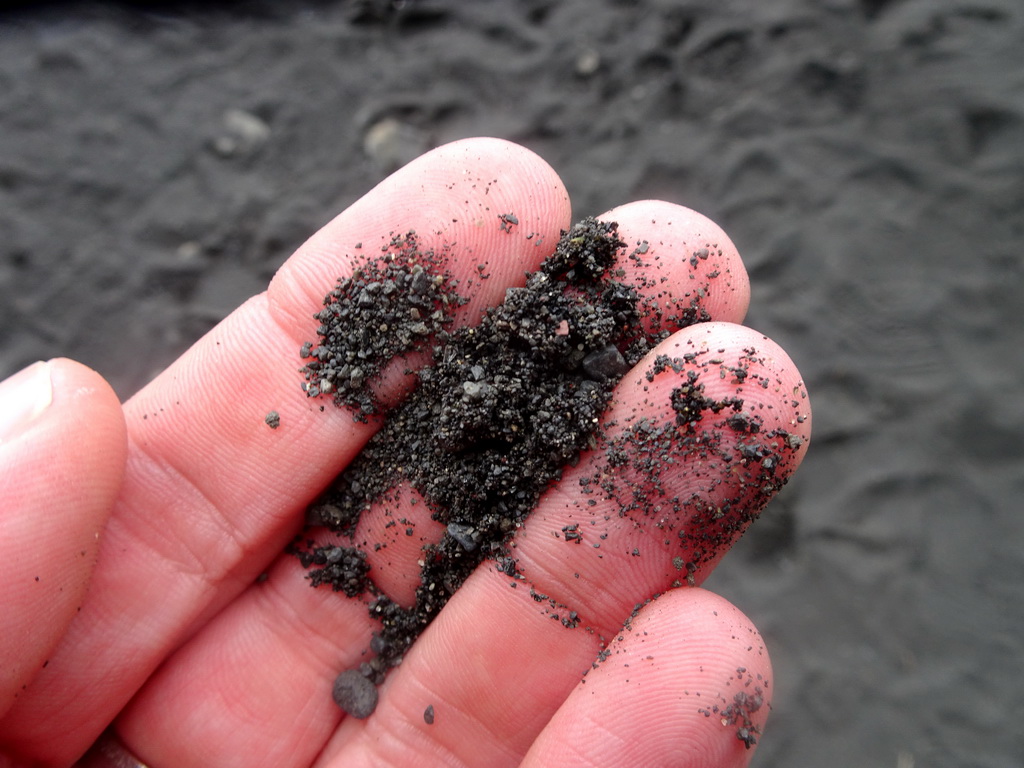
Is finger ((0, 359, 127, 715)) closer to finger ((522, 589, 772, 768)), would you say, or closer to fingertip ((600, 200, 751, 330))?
finger ((522, 589, 772, 768))

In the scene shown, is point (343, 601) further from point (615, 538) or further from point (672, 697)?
point (672, 697)

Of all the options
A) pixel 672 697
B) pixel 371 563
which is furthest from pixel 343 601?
pixel 672 697

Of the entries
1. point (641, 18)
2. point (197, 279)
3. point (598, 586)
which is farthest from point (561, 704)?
point (641, 18)

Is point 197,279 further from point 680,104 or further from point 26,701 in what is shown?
point 680,104

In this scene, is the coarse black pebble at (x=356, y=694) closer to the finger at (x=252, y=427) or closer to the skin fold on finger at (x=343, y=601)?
the skin fold on finger at (x=343, y=601)

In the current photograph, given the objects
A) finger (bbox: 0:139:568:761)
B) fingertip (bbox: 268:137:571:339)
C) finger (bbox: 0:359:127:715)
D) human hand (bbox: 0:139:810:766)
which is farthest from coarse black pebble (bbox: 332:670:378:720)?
fingertip (bbox: 268:137:571:339)

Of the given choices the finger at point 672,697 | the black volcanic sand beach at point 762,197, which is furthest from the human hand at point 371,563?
the black volcanic sand beach at point 762,197
